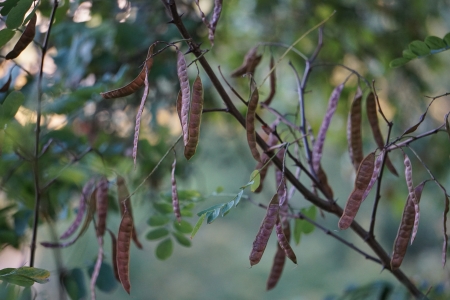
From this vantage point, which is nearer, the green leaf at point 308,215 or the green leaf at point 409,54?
the green leaf at point 409,54

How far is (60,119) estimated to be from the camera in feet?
2.93

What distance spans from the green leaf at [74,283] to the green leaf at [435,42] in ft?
1.83

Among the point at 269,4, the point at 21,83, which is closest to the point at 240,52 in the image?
the point at 269,4

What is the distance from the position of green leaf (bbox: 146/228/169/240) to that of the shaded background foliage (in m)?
0.09

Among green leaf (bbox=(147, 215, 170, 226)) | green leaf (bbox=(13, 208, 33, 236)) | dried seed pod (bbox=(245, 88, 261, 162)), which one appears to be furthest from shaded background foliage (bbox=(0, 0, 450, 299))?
dried seed pod (bbox=(245, 88, 261, 162))

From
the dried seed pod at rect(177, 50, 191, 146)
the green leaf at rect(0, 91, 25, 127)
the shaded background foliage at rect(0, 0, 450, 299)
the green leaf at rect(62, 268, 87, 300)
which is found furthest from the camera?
the shaded background foliage at rect(0, 0, 450, 299)

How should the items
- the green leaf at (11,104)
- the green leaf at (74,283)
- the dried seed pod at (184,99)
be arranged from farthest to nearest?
1. the green leaf at (74,283)
2. the green leaf at (11,104)
3. the dried seed pod at (184,99)

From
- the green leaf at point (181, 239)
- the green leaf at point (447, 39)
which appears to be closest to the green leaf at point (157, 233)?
the green leaf at point (181, 239)

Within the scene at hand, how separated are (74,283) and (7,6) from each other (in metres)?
0.38

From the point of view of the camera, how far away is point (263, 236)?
0.45 meters

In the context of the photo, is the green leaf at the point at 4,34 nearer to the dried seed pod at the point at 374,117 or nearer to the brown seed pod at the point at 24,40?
the brown seed pod at the point at 24,40

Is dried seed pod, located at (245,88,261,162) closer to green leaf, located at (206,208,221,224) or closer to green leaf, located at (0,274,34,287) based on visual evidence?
green leaf, located at (206,208,221,224)

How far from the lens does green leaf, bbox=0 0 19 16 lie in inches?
20.1

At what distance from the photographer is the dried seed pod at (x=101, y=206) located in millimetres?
587
